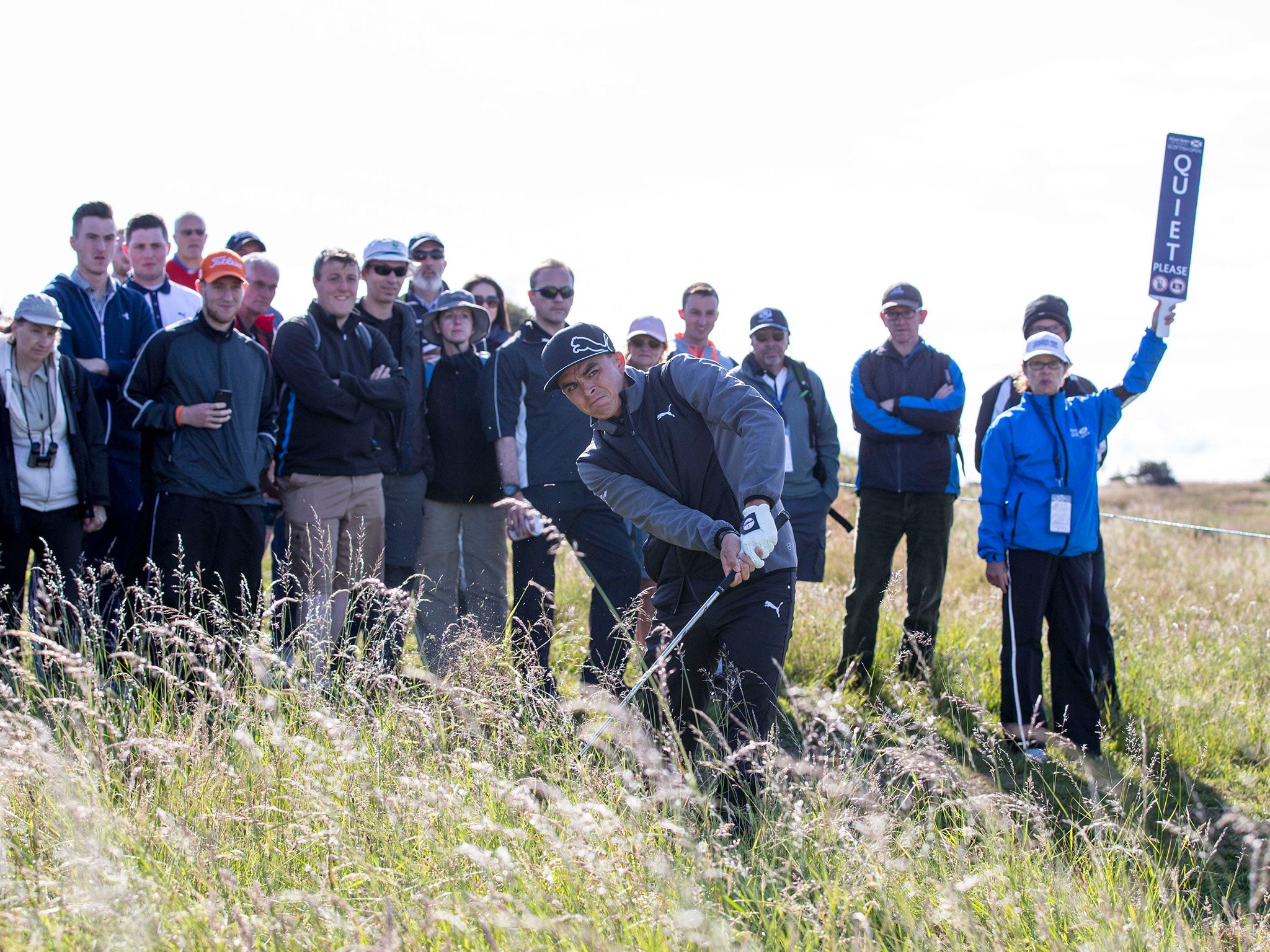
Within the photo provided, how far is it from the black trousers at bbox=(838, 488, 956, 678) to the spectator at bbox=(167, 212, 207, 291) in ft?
17.2

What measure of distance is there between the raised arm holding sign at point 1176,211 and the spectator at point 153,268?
20.0 feet

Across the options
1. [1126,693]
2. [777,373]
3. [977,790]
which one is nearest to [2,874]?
[977,790]

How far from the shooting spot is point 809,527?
757 centimetres

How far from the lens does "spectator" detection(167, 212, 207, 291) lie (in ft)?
26.4

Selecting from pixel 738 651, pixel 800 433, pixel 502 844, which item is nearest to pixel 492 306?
pixel 800 433

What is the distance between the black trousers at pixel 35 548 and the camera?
584 cm

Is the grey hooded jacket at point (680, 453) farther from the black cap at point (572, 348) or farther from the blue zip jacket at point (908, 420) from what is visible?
the blue zip jacket at point (908, 420)

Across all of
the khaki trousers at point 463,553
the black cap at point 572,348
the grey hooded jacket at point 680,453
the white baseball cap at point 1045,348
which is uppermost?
the white baseball cap at point 1045,348

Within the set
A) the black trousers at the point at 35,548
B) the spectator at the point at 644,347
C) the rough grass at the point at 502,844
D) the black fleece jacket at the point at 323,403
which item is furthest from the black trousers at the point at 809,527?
the black trousers at the point at 35,548

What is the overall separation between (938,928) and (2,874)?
2567mm

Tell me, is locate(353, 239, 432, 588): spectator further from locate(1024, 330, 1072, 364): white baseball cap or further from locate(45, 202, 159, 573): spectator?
locate(1024, 330, 1072, 364): white baseball cap

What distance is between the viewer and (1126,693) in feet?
22.4

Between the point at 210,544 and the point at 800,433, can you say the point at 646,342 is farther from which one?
the point at 210,544

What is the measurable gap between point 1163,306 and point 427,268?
507 cm
